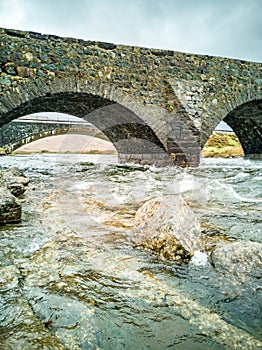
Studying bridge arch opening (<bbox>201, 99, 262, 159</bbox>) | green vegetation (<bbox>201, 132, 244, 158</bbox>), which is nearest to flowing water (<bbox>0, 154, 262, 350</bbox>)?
bridge arch opening (<bbox>201, 99, 262, 159</bbox>)

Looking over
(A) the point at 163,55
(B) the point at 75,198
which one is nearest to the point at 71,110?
(A) the point at 163,55

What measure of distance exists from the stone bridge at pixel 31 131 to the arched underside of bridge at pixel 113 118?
1194 cm

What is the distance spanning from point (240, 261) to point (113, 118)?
357 inches

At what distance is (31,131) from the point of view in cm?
2581

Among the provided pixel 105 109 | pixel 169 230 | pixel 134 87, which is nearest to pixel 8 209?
pixel 169 230

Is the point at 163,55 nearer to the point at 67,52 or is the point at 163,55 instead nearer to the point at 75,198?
the point at 67,52

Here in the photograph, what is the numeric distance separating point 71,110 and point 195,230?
919 cm

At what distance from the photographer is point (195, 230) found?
266cm

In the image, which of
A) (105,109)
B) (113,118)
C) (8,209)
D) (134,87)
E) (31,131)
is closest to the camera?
(8,209)

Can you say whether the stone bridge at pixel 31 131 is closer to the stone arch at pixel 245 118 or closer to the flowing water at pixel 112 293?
the stone arch at pixel 245 118

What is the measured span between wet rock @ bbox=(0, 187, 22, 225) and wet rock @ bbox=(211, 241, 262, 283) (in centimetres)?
222

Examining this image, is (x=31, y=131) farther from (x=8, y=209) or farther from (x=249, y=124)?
(x=8, y=209)

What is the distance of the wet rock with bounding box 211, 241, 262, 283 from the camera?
2008 millimetres

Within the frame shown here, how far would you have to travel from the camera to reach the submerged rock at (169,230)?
2.37 m
